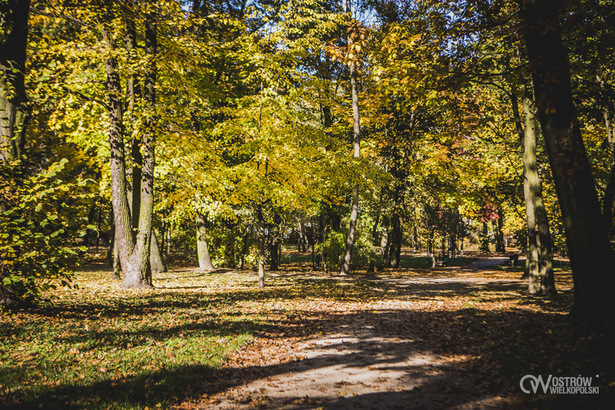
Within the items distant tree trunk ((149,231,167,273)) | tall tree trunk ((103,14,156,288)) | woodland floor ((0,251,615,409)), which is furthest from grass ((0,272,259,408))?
distant tree trunk ((149,231,167,273))

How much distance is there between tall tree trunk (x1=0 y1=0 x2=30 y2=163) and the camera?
21.1 feet

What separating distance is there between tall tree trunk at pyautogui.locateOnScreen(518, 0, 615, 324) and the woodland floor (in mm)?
683

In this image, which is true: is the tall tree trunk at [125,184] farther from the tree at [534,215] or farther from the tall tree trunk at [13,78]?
the tree at [534,215]

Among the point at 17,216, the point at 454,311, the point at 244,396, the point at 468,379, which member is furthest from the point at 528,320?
the point at 17,216

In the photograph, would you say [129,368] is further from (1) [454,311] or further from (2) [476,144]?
(2) [476,144]

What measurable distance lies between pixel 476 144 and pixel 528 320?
51.6 ft

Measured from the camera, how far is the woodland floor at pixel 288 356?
4.06m

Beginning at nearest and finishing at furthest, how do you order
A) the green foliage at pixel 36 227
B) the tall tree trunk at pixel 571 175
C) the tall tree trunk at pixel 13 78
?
the tall tree trunk at pixel 571 175 → the green foliage at pixel 36 227 → the tall tree trunk at pixel 13 78

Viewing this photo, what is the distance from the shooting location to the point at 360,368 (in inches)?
203

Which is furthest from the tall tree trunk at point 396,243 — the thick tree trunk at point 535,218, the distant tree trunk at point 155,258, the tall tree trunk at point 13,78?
the tall tree trunk at point 13,78

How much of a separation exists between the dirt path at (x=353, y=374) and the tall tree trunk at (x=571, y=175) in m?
2.24

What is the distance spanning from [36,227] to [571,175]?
8.98 m

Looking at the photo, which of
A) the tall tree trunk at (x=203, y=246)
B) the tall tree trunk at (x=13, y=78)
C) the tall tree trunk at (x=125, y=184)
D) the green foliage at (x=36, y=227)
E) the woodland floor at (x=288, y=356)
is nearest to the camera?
the woodland floor at (x=288, y=356)

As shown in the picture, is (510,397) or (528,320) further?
(528,320)
